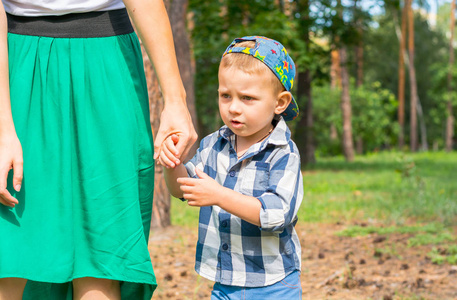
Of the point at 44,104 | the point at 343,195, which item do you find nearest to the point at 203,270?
the point at 44,104

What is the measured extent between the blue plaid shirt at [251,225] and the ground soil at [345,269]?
1.84 meters

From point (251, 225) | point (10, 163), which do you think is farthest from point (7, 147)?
point (251, 225)

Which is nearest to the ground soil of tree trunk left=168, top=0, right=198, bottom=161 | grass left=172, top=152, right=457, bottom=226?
grass left=172, top=152, right=457, bottom=226

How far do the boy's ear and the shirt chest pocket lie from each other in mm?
226

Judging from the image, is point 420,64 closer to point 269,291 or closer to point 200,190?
point 269,291

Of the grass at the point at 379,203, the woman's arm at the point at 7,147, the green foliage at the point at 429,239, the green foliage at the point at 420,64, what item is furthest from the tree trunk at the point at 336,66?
the woman's arm at the point at 7,147

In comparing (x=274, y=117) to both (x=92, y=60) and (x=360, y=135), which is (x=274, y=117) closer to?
(x=92, y=60)

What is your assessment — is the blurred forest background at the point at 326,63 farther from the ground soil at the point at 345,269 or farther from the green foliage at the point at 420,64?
the ground soil at the point at 345,269

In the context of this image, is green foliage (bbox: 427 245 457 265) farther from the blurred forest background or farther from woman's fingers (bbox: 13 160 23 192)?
woman's fingers (bbox: 13 160 23 192)

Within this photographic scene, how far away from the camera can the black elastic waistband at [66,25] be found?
1945mm

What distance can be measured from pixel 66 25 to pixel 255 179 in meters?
0.86

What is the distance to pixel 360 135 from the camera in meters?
32.2

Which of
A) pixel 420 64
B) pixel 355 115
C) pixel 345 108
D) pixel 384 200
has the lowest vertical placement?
pixel 384 200

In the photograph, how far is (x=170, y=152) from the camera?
191cm
